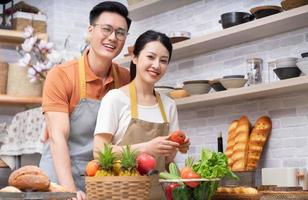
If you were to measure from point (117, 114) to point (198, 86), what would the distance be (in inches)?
76.2

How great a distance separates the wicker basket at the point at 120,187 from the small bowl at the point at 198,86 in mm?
2428

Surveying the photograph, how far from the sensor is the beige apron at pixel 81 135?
2.64 meters

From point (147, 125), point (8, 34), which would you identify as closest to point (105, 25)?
point (147, 125)

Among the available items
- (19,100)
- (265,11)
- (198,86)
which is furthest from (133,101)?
(19,100)

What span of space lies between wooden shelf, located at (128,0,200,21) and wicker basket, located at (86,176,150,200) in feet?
10.3

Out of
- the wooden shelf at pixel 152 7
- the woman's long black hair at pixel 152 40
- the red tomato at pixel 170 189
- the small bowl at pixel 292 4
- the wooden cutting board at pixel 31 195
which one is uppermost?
the wooden shelf at pixel 152 7

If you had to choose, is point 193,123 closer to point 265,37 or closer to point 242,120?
point 242,120

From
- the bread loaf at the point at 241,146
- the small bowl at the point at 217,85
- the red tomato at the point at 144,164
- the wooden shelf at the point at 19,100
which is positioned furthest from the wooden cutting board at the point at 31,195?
the wooden shelf at the point at 19,100

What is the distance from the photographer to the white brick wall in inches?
154

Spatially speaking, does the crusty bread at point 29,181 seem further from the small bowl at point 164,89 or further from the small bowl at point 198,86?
the small bowl at point 164,89

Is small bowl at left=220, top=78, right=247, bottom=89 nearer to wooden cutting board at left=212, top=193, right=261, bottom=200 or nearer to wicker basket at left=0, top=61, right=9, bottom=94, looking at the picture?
wooden cutting board at left=212, top=193, right=261, bottom=200

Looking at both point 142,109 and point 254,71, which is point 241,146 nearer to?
point 254,71

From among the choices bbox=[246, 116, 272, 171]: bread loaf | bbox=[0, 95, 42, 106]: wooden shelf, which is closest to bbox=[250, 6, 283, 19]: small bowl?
bbox=[246, 116, 272, 171]: bread loaf

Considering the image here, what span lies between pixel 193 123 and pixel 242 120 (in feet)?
2.43
